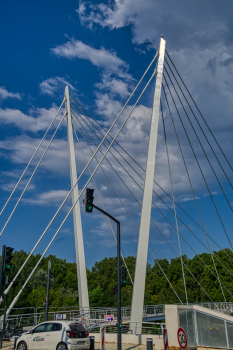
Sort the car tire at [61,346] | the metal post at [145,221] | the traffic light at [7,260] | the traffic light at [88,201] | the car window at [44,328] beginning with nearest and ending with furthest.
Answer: the car tire at [61,346] < the traffic light at [88,201] < the car window at [44,328] < the traffic light at [7,260] < the metal post at [145,221]

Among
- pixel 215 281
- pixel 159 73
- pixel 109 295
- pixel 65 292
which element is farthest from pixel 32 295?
pixel 159 73

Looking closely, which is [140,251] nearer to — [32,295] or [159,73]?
[159,73]

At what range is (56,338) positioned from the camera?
41.0 ft

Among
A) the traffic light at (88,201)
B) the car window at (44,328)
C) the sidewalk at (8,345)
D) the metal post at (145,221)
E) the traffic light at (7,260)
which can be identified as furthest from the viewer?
the metal post at (145,221)

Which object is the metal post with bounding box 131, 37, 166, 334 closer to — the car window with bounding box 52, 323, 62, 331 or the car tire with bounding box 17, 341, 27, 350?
the car window with bounding box 52, 323, 62, 331

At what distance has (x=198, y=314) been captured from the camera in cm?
1369

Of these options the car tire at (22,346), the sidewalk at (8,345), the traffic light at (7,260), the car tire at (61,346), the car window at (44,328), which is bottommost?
the sidewalk at (8,345)

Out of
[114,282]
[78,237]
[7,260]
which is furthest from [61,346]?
[114,282]

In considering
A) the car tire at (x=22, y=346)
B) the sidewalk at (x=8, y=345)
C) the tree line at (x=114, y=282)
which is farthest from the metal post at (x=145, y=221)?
the tree line at (x=114, y=282)

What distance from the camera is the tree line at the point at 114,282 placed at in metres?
59.8

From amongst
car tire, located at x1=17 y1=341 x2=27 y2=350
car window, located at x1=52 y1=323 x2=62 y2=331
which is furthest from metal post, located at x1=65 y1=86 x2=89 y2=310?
car window, located at x1=52 y1=323 x2=62 y2=331

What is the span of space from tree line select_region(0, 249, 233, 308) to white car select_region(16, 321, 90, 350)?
144ft

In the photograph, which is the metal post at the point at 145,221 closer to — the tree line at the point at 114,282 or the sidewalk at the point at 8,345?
the sidewalk at the point at 8,345

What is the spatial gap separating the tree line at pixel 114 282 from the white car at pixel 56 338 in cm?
4389
